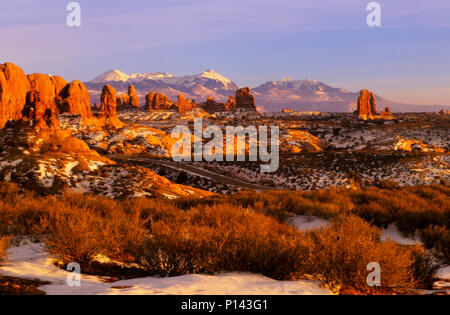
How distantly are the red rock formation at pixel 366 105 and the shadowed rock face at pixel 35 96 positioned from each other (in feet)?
462

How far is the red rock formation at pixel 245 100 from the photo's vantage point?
188 m

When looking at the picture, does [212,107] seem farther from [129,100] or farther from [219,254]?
[219,254]

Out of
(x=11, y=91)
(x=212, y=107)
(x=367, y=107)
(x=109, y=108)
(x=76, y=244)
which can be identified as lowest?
(x=76, y=244)

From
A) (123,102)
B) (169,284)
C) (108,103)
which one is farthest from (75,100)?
(123,102)

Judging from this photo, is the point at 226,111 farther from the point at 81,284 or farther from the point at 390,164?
the point at 81,284

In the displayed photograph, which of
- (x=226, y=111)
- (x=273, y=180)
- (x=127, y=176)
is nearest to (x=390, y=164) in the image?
(x=273, y=180)

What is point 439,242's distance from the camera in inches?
298

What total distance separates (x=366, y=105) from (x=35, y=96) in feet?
569

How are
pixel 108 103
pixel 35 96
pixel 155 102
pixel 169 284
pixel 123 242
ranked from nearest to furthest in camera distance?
pixel 169 284
pixel 123 242
pixel 35 96
pixel 108 103
pixel 155 102

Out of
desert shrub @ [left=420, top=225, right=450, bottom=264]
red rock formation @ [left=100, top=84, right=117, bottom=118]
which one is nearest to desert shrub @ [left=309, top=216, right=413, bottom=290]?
desert shrub @ [left=420, top=225, right=450, bottom=264]

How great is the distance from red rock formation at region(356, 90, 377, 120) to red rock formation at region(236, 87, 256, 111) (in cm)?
5916

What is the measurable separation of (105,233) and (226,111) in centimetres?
17565

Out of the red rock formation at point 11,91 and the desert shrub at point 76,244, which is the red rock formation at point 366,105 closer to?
the red rock formation at point 11,91

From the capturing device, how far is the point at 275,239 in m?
5.49
